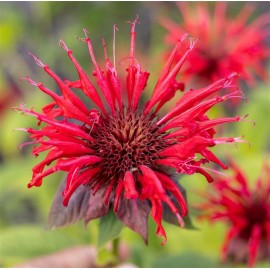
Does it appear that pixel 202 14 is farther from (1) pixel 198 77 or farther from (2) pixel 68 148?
(2) pixel 68 148

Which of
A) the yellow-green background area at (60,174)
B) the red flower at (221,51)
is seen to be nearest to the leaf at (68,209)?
the yellow-green background area at (60,174)

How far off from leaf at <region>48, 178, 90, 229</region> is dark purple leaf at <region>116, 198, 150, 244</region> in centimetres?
6

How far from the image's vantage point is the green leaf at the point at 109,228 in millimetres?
718

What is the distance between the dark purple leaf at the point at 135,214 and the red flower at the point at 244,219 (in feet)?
0.84

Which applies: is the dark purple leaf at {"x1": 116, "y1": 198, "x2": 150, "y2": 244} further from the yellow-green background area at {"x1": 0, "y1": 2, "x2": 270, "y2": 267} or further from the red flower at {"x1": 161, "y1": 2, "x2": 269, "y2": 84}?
the red flower at {"x1": 161, "y1": 2, "x2": 269, "y2": 84}

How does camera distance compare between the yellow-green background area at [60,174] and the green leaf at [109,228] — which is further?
the yellow-green background area at [60,174]

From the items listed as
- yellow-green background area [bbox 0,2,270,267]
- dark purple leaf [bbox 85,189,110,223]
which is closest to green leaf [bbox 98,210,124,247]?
dark purple leaf [bbox 85,189,110,223]

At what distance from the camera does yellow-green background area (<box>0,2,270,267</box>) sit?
1.02 metres

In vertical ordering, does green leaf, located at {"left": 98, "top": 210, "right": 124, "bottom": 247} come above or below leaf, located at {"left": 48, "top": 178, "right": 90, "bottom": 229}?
below

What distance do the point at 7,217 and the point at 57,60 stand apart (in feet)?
1.90

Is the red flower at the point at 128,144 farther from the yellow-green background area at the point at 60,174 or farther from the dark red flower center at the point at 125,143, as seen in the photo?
the yellow-green background area at the point at 60,174

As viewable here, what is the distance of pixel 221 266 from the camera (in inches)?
38.4

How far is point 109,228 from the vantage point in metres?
0.73

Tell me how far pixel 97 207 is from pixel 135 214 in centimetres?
6
